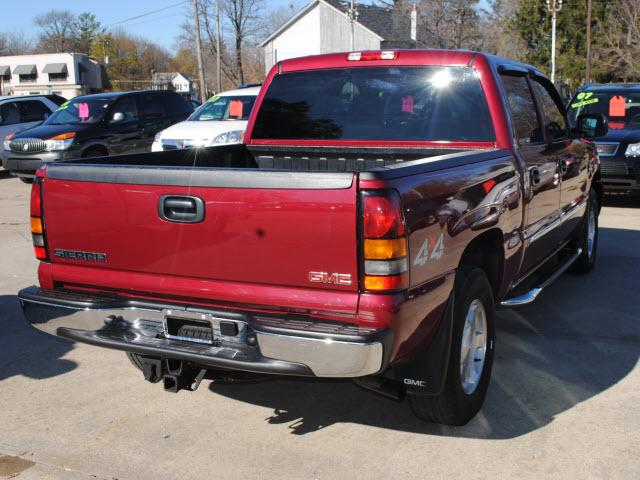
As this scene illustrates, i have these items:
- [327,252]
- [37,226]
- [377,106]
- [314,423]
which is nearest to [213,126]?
[377,106]

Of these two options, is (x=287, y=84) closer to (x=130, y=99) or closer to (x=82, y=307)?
(x=82, y=307)

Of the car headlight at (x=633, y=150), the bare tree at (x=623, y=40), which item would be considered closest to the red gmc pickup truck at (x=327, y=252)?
the car headlight at (x=633, y=150)

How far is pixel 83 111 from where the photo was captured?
1508 cm

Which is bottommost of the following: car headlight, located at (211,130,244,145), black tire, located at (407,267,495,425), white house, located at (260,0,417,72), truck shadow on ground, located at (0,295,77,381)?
truck shadow on ground, located at (0,295,77,381)

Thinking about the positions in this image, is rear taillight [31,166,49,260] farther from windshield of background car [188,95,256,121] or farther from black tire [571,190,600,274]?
windshield of background car [188,95,256,121]

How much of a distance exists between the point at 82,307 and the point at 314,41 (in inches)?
2169

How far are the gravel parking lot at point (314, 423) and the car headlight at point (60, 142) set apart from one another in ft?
31.7

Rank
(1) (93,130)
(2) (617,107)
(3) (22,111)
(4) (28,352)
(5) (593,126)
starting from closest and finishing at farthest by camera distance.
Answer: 1. (4) (28,352)
2. (5) (593,126)
3. (2) (617,107)
4. (1) (93,130)
5. (3) (22,111)

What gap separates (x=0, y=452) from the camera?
368 centimetres

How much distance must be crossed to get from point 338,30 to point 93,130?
43.3m

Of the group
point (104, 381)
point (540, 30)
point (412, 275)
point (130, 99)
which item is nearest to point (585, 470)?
point (412, 275)

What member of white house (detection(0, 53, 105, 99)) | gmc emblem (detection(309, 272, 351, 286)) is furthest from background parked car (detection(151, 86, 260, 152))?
white house (detection(0, 53, 105, 99))

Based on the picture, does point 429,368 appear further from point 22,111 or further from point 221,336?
point 22,111

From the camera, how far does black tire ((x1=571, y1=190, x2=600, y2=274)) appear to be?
652 cm
